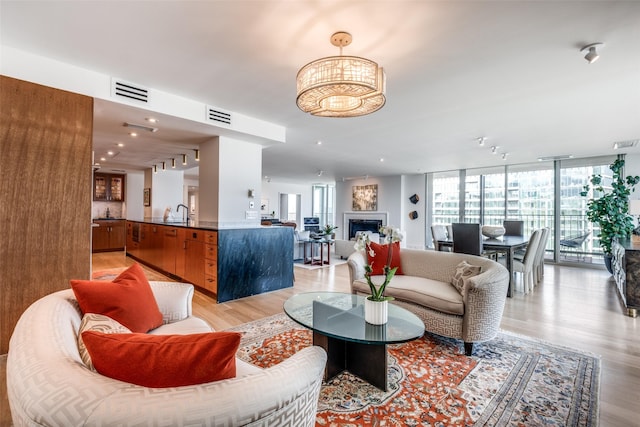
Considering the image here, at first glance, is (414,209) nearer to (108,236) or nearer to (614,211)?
(614,211)

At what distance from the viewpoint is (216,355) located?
31.7 inches

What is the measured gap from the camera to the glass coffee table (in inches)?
72.5

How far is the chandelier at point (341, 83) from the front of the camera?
6.36 feet

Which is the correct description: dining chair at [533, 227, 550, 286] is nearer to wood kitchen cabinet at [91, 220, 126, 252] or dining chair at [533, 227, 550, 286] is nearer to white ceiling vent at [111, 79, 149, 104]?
white ceiling vent at [111, 79, 149, 104]

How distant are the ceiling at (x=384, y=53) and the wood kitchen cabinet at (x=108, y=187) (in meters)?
5.11

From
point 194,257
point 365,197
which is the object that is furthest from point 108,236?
point 365,197

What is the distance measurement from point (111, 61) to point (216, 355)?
3.06 meters

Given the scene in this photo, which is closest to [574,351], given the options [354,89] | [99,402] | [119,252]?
[354,89]

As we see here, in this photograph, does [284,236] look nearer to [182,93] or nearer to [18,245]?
[182,93]

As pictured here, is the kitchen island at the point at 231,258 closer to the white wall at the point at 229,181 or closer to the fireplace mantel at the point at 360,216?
the white wall at the point at 229,181

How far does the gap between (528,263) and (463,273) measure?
2.29m

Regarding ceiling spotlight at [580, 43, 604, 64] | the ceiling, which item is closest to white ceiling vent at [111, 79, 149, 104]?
the ceiling

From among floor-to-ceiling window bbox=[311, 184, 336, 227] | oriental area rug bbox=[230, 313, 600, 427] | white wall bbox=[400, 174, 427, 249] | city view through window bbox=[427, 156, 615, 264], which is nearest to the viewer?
oriental area rug bbox=[230, 313, 600, 427]

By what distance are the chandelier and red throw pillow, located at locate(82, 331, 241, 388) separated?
5.57 ft
